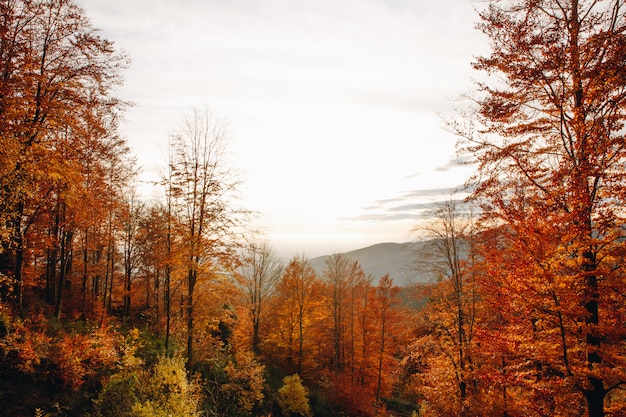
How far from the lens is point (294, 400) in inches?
720

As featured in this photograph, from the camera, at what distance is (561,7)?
24.3ft

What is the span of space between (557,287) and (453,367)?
9.04 meters

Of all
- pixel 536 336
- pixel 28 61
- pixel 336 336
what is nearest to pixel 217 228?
pixel 28 61

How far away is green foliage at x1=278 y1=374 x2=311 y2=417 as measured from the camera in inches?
711

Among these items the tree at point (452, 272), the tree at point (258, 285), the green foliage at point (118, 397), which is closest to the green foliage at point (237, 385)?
the green foliage at point (118, 397)

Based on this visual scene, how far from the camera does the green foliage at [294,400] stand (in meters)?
18.0

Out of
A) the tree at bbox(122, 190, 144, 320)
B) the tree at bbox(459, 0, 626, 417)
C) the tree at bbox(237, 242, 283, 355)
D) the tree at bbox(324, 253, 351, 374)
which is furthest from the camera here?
the tree at bbox(324, 253, 351, 374)

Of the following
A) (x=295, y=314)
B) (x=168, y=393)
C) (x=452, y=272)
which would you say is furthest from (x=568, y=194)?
(x=295, y=314)

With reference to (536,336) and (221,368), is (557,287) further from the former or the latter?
(221,368)

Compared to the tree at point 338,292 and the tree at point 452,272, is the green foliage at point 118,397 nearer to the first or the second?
the tree at point 452,272

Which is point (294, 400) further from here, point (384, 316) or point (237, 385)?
point (384, 316)

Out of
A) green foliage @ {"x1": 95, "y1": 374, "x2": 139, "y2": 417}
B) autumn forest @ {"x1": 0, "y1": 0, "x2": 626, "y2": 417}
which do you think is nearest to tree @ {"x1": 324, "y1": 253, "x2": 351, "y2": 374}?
autumn forest @ {"x1": 0, "y1": 0, "x2": 626, "y2": 417}

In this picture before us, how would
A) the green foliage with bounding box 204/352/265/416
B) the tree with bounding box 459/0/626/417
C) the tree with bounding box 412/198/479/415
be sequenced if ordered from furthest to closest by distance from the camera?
the green foliage with bounding box 204/352/265/416 → the tree with bounding box 412/198/479/415 → the tree with bounding box 459/0/626/417

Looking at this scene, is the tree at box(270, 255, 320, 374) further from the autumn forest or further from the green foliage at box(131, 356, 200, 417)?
the green foliage at box(131, 356, 200, 417)
